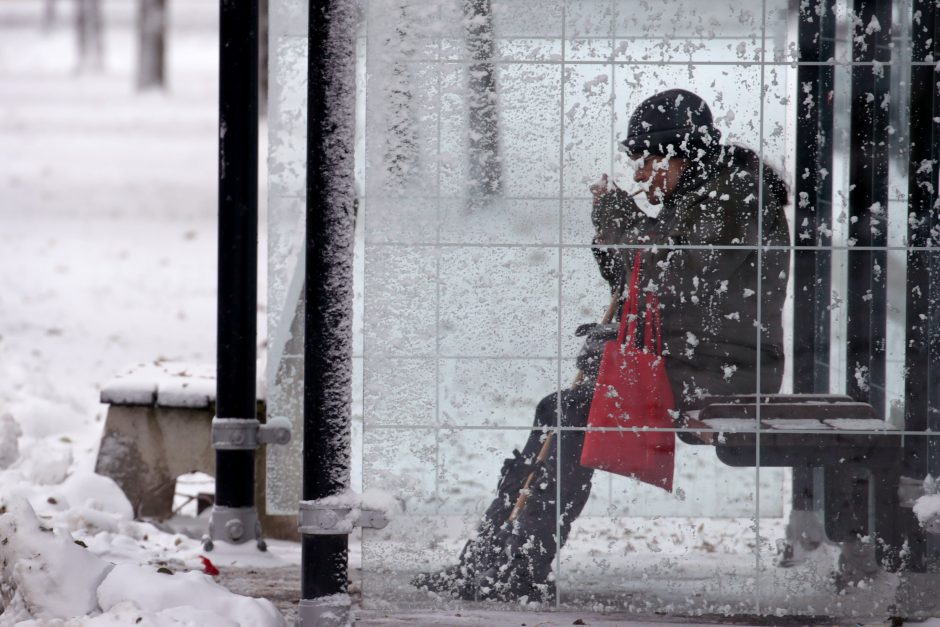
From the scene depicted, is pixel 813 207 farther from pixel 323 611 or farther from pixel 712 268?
pixel 323 611

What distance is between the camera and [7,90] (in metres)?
31.6

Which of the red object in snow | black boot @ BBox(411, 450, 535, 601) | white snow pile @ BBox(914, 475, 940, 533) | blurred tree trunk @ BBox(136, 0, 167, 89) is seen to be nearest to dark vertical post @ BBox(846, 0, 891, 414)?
white snow pile @ BBox(914, 475, 940, 533)

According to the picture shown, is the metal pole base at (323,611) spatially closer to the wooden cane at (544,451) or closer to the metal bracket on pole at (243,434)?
the wooden cane at (544,451)

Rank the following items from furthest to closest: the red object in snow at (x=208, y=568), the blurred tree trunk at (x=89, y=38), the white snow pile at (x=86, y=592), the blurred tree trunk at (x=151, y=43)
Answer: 1. the blurred tree trunk at (x=89, y=38)
2. the blurred tree trunk at (x=151, y=43)
3. the red object in snow at (x=208, y=568)
4. the white snow pile at (x=86, y=592)

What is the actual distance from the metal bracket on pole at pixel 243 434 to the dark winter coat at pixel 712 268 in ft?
4.98

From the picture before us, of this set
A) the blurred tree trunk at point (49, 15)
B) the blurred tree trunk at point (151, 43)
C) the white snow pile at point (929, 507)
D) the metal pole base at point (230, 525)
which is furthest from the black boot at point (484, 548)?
the blurred tree trunk at point (49, 15)

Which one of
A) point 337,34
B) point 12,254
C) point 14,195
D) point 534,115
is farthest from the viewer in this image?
point 14,195

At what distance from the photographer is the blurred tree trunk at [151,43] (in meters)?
26.4

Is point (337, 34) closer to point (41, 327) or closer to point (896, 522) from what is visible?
point (896, 522)

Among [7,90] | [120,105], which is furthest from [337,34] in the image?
[7,90]

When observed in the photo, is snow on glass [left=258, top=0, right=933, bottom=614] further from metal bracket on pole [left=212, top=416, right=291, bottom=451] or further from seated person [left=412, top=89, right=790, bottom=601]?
metal bracket on pole [left=212, top=416, right=291, bottom=451]

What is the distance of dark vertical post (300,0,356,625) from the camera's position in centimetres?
329

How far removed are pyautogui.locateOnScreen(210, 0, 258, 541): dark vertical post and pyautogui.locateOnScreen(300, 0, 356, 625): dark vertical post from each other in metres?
1.27

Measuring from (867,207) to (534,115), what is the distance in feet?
3.05
